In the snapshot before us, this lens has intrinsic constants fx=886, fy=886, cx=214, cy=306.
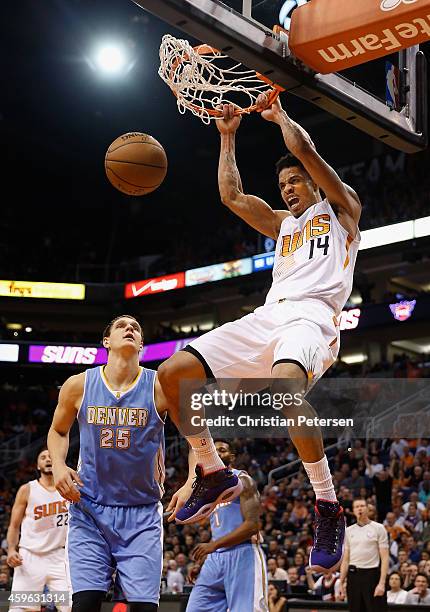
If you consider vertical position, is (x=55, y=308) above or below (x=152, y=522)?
above

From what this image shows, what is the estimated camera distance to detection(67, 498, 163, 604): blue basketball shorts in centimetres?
480

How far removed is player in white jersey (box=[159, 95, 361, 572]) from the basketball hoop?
1.16 ft

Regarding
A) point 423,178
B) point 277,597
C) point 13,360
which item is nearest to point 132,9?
point 423,178

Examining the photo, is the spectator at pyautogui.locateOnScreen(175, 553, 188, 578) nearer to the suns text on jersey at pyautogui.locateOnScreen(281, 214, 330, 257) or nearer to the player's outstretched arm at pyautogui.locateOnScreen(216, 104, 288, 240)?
the player's outstretched arm at pyautogui.locateOnScreen(216, 104, 288, 240)

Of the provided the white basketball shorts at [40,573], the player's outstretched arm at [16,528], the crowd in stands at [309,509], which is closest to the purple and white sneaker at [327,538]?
the crowd in stands at [309,509]

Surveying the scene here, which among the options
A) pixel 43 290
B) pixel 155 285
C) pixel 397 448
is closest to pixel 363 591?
pixel 397 448

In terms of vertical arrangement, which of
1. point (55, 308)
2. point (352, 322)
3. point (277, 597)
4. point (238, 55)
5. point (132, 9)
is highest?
point (132, 9)

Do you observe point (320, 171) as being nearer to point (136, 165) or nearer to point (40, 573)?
point (136, 165)

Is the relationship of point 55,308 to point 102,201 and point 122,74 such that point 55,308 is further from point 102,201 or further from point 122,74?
point 122,74

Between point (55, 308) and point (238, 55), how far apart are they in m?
22.0

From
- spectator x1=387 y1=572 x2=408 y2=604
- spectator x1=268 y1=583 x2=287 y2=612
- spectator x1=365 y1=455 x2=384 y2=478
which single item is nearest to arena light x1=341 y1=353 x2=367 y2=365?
spectator x1=365 y1=455 x2=384 y2=478

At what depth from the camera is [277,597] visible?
9.16 meters

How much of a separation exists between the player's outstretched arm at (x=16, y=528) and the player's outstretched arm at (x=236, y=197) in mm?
3852

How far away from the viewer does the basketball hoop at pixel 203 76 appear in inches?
203
